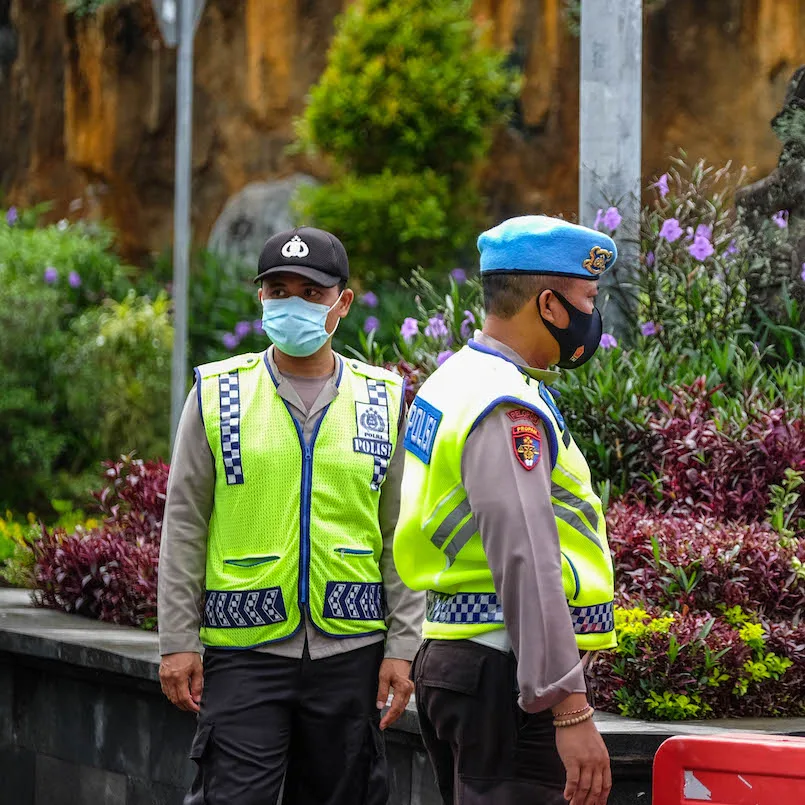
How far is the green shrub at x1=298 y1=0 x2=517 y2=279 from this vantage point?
52.1 feet

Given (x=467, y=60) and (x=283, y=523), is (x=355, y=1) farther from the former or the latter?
(x=283, y=523)

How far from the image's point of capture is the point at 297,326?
409 centimetres

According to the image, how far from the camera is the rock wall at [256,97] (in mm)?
17094

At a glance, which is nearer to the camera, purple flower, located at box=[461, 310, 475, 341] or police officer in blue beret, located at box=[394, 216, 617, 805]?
police officer in blue beret, located at box=[394, 216, 617, 805]

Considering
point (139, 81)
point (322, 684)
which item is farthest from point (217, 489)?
point (139, 81)

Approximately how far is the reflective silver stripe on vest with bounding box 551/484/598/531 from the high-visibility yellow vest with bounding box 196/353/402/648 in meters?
1.02

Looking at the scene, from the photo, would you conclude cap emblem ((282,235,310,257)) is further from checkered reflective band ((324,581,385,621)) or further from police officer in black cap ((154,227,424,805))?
checkered reflective band ((324,581,385,621))

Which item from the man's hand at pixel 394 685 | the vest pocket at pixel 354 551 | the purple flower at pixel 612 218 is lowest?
the man's hand at pixel 394 685

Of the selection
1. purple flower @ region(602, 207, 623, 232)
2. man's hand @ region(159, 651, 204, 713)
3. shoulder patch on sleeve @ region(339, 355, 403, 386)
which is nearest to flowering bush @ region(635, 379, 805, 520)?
purple flower @ region(602, 207, 623, 232)

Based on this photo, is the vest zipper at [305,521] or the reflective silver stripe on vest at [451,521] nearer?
the reflective silver stripe on vest at [451,521]

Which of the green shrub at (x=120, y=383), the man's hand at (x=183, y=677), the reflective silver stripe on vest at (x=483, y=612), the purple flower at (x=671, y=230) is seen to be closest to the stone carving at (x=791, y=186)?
the purple flower at (x=671, y=230)

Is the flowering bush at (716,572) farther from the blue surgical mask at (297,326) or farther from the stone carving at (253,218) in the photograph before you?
the stone carving at (253,218)

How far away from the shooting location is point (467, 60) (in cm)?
1661

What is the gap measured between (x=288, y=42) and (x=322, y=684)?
16051mm
